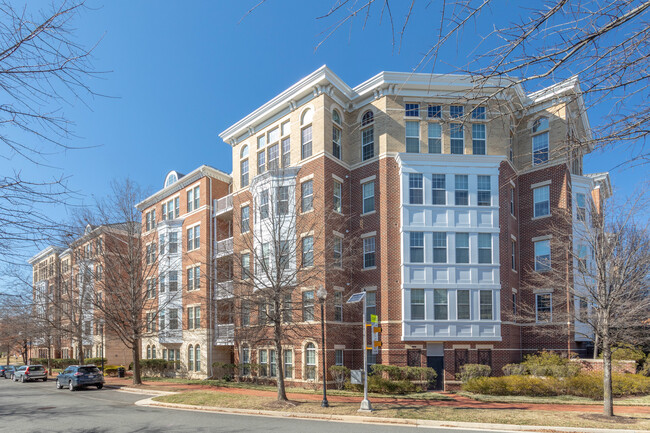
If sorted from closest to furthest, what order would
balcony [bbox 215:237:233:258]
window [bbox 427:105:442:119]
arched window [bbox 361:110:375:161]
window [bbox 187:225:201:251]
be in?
window [bbox 427:105:442:119] → arched window [bbox 361:110:375:161] → balcony [bbox 215:237:233:258] → window [bbox 187:225:201:251]

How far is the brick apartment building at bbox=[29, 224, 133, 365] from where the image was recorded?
30000 millimetres

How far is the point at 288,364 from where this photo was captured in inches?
1060

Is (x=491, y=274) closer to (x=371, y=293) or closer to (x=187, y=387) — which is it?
(x=371, y=293)

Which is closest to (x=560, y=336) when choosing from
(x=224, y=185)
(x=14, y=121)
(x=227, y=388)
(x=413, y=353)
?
(x=413, y=353)

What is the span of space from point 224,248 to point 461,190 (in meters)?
15.9

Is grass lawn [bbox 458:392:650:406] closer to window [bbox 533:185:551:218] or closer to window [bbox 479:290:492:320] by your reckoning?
window [bbox 479:290:492:320]

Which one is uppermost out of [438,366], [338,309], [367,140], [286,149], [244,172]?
[367,140]

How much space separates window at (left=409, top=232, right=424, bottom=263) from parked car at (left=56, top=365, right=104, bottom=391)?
2051 cm

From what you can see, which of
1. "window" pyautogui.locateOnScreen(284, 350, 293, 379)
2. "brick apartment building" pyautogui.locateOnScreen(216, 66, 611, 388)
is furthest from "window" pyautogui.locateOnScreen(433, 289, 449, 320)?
"window" pyautogui.locateOnScreen(284, 350, 293, 379)

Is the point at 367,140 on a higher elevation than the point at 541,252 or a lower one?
higher

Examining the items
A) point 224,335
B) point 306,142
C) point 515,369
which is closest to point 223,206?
point 224,335

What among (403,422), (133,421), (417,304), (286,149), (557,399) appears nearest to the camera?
(403,422)

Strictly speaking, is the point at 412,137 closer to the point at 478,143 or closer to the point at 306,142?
the point at 478,143

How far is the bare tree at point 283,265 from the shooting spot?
66.1 feet
